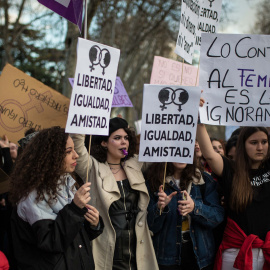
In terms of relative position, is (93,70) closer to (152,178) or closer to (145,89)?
(145,89)

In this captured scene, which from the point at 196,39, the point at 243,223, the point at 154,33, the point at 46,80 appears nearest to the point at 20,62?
the point at 46,80

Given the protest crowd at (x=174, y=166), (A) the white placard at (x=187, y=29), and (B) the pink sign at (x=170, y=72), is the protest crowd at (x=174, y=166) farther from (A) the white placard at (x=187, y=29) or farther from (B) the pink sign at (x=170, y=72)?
(B) the pink sign at (x=170, y=72)

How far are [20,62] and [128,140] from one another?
17845mm

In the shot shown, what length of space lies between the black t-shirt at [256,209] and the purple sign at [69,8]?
2125 mm

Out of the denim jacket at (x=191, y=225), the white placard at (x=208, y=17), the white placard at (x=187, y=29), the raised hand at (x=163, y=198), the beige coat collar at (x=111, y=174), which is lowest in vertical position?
the denim jacket at (x=191, y=225)

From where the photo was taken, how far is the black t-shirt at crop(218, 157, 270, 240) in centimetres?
344

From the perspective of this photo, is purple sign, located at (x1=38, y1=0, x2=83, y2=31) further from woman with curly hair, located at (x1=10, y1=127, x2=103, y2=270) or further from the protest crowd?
woman with curly hair, located at (x1=10, y1=127, x2=103, y2=270)

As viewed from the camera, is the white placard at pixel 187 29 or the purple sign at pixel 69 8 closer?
the white placard at pixel 187 29

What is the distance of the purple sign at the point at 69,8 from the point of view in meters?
4.25

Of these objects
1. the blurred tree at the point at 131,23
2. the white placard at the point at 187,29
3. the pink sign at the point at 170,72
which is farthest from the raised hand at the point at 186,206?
the blurred tree at the point at 131,23

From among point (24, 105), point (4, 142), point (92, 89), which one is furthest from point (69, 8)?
point (4, 142)

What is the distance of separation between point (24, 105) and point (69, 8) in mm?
1185

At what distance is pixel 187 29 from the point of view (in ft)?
13.7

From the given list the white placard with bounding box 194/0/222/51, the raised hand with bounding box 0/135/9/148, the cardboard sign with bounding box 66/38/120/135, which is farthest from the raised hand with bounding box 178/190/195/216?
the raised hand with bounding box 0/135/9/148
